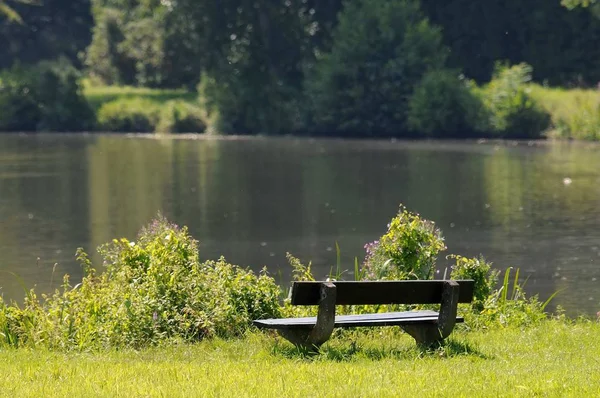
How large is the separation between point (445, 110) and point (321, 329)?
2049 inches

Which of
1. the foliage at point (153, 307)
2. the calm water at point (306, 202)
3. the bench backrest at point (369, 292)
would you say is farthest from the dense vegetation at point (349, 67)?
the bench backrest at point (369, 292)

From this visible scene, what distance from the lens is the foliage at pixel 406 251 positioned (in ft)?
45.8

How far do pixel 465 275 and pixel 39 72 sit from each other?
2374 inches

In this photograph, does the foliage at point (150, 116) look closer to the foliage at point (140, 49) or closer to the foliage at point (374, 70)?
the foliage at point (140, 49)

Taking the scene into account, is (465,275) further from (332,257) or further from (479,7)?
(479,7)

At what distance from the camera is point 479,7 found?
7156cm

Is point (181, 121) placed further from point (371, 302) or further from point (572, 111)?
point (371, 302)

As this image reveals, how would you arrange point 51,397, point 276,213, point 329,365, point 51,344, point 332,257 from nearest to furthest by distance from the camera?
point 51,397 < point 329,365 < point 51,344 < point 332,257 < point 276,213

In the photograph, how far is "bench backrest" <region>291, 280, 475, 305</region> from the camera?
10391 mm

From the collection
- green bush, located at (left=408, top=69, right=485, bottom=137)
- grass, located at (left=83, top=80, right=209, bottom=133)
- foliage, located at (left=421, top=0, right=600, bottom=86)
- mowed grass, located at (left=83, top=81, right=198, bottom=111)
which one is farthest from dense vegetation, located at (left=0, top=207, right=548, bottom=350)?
mowed grass, located at (left=83, top=81, right=198, bottom=111)

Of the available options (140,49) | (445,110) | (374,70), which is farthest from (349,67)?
(140,49)

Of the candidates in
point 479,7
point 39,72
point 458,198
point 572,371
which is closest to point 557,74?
point 479,7

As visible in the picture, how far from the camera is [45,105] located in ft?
231

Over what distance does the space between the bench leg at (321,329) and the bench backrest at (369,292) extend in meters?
0.12
